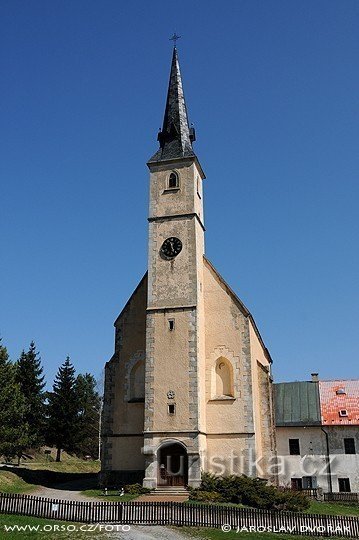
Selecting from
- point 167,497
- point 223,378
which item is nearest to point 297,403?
point 223,378

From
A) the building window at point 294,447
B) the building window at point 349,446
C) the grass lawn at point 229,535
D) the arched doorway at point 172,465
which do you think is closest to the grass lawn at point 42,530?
the grass lawn at point 229,535

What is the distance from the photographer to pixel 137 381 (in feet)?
103

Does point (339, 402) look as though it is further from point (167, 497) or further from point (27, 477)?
point (27, 477)

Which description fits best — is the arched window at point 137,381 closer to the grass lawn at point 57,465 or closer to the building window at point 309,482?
the grass lawn at point 57,465

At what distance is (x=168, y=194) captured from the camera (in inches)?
1314

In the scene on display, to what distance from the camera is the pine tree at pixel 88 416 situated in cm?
4963

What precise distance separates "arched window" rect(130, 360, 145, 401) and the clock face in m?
6.79

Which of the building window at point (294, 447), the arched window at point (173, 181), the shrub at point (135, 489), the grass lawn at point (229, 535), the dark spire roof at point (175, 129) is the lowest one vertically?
the grass lawn at point (229, 535)

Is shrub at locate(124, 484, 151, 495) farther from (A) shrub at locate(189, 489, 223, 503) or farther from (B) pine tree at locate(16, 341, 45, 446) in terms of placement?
(B) pine tree at locate(16, 341, 45, 446)

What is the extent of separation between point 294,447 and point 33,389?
80.7 ft

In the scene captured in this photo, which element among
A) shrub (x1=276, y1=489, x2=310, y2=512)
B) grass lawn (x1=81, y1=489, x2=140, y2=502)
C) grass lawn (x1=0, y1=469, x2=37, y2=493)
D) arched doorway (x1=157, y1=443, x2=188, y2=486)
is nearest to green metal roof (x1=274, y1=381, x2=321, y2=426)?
arched doorway (x1=157, y1=443, x2=188, y2=486)

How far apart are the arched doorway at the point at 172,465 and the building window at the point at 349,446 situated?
1503 cm

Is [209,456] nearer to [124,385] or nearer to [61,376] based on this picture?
[124,385]

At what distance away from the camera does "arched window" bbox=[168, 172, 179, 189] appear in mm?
33500
